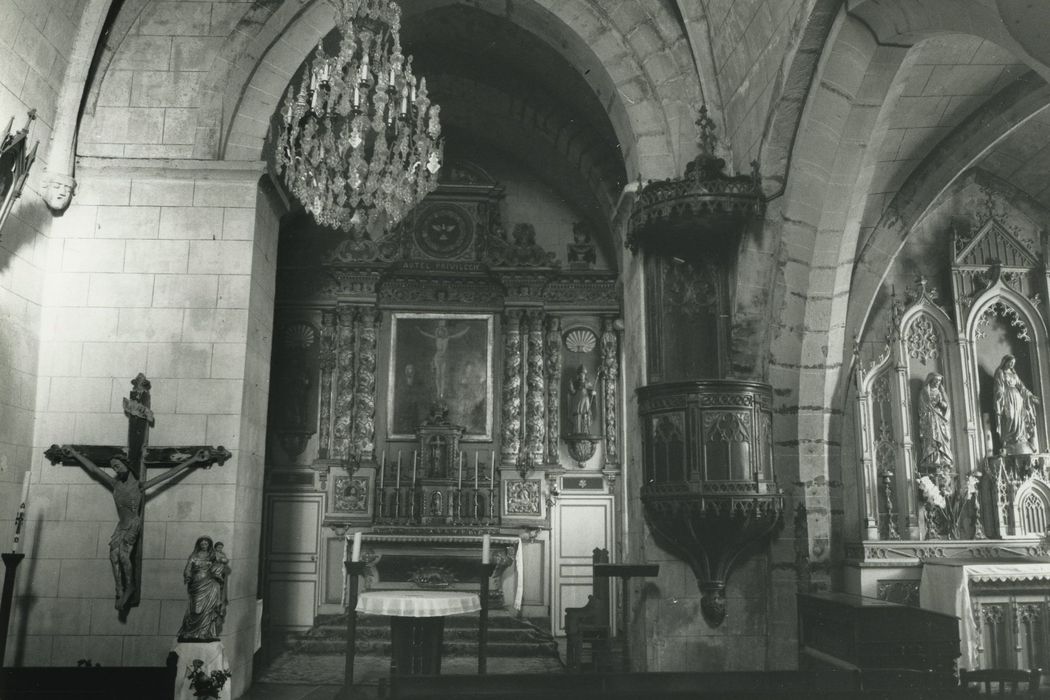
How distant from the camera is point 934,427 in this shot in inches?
369

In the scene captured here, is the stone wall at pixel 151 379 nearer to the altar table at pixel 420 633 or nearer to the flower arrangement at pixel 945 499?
the altar table at pixel 420 633

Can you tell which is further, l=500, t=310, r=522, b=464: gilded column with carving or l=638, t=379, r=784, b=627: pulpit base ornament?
l=500, t=310, r=522, b=464: gilded column with carving

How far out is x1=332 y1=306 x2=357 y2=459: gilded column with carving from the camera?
10680 mm

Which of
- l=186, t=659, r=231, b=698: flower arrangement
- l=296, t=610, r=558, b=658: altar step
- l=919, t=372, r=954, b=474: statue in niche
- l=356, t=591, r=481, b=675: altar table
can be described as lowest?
l=296, t=610, r=558, b=658: altar step

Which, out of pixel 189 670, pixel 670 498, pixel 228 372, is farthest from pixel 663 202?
pixel 189 670

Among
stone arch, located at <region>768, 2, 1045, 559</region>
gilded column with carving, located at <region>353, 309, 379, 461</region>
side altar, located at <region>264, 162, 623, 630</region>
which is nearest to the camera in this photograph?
stone arch, located at <region>768, 2, 1045, 559</region>

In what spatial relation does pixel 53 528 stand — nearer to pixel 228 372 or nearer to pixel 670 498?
pixel 228 372

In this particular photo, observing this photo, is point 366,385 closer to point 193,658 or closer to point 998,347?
point 193,658

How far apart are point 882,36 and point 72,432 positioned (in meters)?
6.71

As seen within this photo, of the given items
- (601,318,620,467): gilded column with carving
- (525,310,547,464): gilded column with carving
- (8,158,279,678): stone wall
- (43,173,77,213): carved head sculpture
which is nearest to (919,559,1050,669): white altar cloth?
(601,318,620,467): gilded column with carving

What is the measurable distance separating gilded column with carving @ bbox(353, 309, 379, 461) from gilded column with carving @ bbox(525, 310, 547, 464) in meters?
1.84

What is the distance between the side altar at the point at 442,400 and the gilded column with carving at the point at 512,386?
0.02 meters

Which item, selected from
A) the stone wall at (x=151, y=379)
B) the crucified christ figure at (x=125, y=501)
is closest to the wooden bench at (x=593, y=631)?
the stone wall at (x=151, y=379)

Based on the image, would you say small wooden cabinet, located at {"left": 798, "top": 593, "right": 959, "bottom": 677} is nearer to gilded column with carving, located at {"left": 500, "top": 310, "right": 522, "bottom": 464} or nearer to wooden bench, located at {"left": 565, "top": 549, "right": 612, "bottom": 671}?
wooden bench, located at {"left": 565, "top": 549, "right": 612, "bottom": 671}
